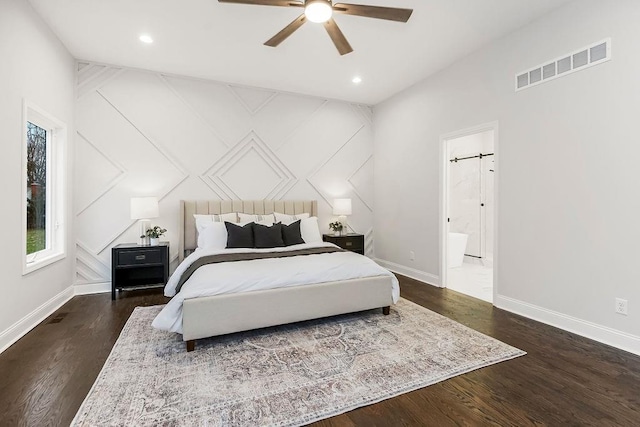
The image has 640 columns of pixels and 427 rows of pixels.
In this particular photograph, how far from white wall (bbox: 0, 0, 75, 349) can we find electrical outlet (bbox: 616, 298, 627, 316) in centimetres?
504

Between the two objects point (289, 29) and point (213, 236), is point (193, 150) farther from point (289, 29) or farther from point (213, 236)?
point (289, 29)

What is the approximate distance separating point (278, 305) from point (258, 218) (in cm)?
206

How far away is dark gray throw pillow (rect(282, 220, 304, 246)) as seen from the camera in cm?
424

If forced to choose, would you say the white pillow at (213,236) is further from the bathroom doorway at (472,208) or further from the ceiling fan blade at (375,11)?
the bathroom doorway at (472,208)

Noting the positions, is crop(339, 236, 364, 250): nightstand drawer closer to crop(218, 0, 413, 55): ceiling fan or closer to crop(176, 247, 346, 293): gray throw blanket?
crop(176, 247, 346, 293): gray throw blanket

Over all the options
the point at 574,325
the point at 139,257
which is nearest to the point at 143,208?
the point at 139,257

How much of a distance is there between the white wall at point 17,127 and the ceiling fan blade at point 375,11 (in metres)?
2.73

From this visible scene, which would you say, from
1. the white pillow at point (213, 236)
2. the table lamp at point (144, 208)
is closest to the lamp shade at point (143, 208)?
the table lamp at point (144, 208)

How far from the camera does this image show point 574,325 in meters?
2.95

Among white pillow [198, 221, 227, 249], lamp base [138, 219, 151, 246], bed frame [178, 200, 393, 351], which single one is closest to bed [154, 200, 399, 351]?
bed frame [178, 200, 393, 351]

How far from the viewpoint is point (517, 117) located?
3453 mm

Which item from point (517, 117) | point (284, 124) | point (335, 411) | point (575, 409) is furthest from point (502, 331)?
point (284, 124)

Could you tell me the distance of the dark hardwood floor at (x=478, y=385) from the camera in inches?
70.0

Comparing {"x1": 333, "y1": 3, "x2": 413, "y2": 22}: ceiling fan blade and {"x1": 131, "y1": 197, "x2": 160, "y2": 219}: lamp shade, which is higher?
{"x1": 333, "y1": 3, "x2": 413, "y2": 22}: ceiling fan blade
